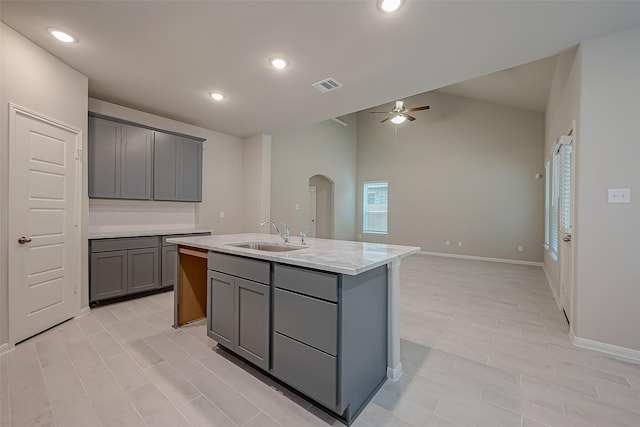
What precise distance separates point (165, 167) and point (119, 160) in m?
0.60

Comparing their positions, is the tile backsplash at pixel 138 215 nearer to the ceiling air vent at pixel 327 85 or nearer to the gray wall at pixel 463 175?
the ceiling air vent at pixel 327 85

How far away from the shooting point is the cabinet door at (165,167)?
3932 millimetres

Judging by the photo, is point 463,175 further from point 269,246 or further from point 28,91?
point 28,91

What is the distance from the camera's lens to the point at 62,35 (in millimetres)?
2309

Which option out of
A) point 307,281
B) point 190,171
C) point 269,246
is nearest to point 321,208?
point 190,171

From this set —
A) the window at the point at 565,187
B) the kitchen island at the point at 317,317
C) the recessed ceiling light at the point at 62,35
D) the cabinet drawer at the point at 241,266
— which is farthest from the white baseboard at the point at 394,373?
the recessed ceiling light at the point at 62,35

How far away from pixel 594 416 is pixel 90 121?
524cm

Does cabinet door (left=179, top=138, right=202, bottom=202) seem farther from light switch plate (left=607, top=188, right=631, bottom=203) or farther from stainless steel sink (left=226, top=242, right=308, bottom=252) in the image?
light switch plate (left=607, top=188, right=631, bottom=203)

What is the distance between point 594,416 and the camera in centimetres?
154

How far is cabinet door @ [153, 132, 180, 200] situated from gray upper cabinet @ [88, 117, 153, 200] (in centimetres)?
8

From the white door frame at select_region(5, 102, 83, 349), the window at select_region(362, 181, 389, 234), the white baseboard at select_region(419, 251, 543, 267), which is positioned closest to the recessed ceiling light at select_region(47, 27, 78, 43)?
the white door frame at select_region(5, 102, 83, 349)

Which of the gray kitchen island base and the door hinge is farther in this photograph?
the door hinge

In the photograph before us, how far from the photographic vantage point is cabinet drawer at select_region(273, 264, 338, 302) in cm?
146

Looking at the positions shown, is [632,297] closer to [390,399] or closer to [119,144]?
[390,399]
